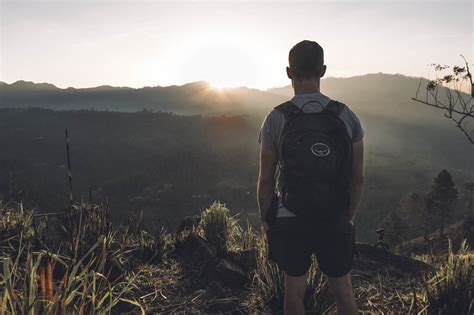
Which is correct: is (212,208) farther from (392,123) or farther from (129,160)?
(392,123)

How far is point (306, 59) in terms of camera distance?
91.5 inches

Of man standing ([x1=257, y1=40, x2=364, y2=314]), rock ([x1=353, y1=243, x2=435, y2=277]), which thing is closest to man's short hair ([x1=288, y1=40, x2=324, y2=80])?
man standing ([x1=257, y1=40, x2=364, y2=314])

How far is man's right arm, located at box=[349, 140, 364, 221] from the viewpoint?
2385mm

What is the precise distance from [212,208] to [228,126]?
108m

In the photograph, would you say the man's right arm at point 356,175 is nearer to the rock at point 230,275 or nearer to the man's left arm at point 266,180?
the man's left arm at point 266,180

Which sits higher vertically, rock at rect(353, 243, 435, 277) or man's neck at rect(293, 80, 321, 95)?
man's neck at rect(293, 80, 321, 95)

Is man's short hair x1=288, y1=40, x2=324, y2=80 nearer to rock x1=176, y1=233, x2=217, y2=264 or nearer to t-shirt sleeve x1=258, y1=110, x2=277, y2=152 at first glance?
t-shirt sleeve x1=258, y1=110, x2=277, y2=152

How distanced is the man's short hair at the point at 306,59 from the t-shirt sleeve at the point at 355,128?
327 mm

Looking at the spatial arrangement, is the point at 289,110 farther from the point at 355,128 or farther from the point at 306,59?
the point at 355,128

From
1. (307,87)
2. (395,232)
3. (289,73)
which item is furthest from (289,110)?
(395,232)

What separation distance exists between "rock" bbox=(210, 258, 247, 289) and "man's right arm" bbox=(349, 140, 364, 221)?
2.19 m

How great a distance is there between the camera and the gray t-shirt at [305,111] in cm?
231

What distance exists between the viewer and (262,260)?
392 cm

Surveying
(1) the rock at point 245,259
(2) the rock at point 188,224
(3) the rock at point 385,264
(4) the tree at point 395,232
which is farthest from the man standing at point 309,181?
(4) the tree at point 395,232
